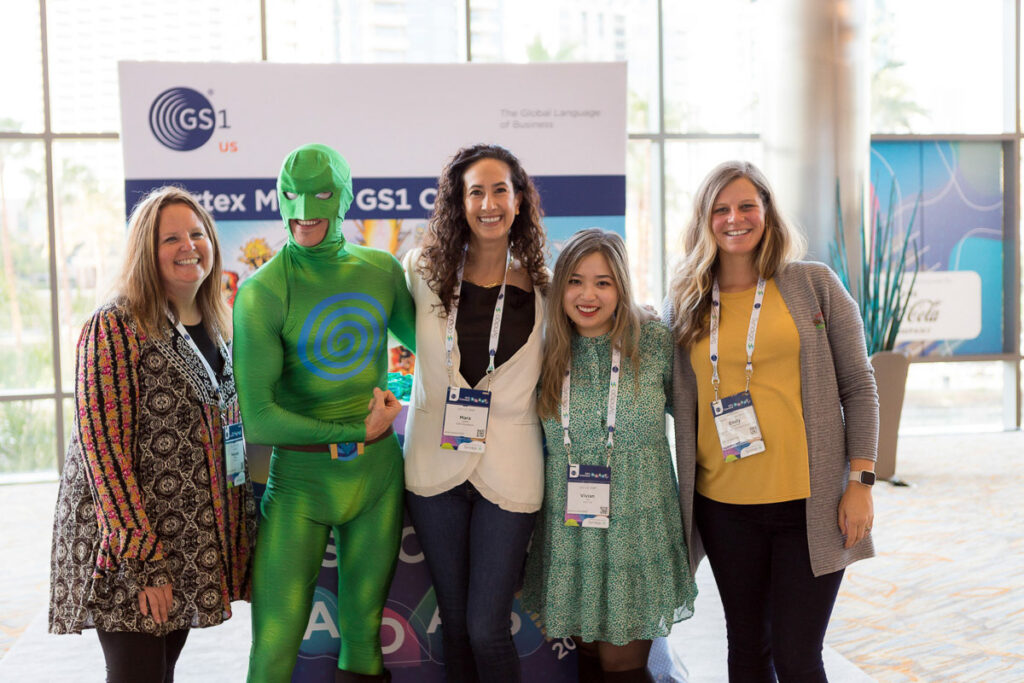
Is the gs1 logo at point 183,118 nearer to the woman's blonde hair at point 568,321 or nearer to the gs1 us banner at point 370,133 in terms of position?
the gs1 us banner at point 370,133

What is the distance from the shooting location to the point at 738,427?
211 cm

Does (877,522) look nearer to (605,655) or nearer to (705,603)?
(705,603)

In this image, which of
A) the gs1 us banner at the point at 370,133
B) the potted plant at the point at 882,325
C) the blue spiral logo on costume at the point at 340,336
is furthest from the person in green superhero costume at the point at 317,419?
the potted plant at the point at 882,325

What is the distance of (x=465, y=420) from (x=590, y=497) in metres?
0.38

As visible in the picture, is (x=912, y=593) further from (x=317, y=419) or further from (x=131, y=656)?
(x=131, y=656)

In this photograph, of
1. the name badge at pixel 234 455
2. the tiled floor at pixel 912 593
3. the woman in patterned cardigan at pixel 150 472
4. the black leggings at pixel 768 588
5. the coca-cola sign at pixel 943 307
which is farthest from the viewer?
the coca-cola sign at pixel 943 307

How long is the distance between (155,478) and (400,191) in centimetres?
325

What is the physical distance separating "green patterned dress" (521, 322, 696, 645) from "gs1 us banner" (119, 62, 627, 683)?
2.73 meters

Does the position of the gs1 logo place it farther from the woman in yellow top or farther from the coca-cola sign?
the coca-cola sign

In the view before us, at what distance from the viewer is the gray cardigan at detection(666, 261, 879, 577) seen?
207 cm

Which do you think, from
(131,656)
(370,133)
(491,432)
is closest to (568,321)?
(491,432)

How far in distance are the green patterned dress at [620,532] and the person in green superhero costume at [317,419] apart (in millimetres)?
452

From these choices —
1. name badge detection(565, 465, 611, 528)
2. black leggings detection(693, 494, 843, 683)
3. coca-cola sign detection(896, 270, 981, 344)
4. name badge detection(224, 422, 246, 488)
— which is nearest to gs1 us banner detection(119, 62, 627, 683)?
name badge detection(224, 422, 246, 488)

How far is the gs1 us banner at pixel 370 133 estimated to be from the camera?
480 centimetres
